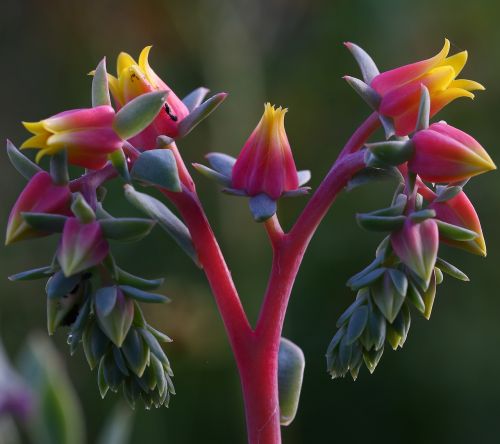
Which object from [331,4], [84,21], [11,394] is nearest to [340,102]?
[331,4]

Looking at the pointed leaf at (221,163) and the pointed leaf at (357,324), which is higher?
the pointed leaf at (221,163)

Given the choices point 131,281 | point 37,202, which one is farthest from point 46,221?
point 131,281

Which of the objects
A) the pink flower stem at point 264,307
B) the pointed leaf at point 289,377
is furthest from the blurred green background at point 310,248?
the pink flower stem at point 264,307

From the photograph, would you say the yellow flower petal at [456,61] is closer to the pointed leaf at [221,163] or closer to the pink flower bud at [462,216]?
the pink flower bud at [462,216]

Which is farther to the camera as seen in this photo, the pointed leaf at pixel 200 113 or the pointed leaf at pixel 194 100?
the pointed leaf at pixel 194 100

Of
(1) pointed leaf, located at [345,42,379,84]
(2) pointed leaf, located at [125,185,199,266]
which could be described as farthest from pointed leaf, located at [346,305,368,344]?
(1) pointed leaf, located at [345,42,379,84]

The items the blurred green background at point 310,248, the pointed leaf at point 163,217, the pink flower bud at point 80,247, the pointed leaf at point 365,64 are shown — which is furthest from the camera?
the blurred green background at point 310,248

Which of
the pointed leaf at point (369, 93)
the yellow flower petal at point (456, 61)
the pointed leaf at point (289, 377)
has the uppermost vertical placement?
the pointed leaf at point (369, 93)

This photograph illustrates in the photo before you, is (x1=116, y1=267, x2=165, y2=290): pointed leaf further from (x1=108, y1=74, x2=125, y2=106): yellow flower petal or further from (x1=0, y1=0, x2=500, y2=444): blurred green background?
(x1=0, y1=0, x2=500, y2=444): blurred green background

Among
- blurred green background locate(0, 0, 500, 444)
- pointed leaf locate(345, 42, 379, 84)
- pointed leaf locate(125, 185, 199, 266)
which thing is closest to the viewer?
pointed leaf locate(125, 185, 199, 266)

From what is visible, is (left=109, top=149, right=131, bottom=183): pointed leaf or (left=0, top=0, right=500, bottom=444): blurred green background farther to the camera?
(left=0, top=0, right=500, bottom=444): blurred green background
